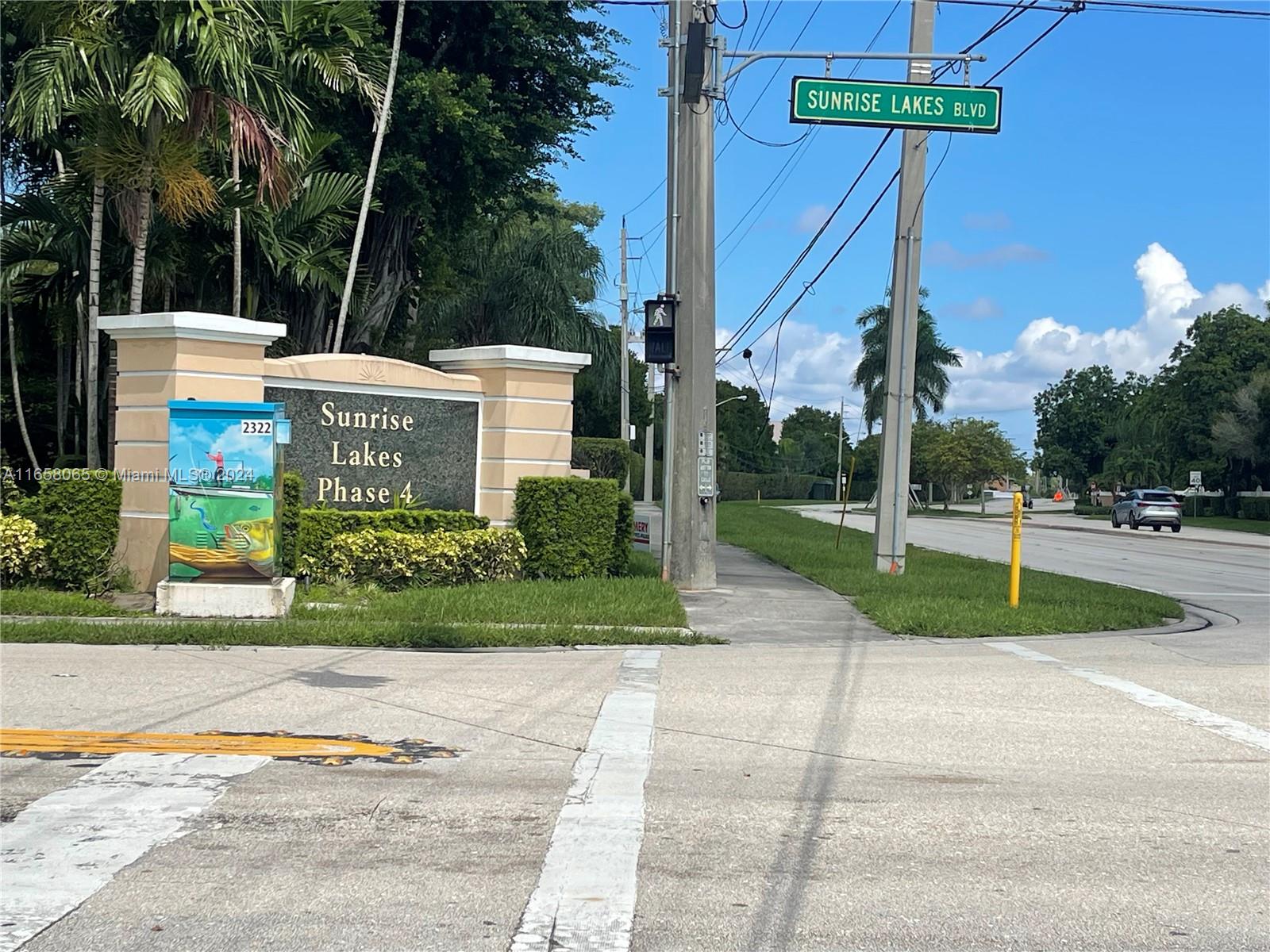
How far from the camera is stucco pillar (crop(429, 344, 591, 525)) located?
16484mm

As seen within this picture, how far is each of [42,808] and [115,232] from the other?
1325cm

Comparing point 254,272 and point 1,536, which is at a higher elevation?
point 254,272

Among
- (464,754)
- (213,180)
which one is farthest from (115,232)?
(464,754)

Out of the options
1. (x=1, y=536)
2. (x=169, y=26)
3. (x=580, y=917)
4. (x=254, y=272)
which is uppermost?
(x=169, y=26)

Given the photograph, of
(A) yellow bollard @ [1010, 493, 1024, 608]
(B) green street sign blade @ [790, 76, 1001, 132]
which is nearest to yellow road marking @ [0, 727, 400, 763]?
(B) green street sign blade @ [790, 76, 1001, 132]

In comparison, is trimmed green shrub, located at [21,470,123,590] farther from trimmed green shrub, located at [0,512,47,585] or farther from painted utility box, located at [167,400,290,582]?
painted utility box, located at [167,400,290,582]

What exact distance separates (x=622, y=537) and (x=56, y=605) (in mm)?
6989

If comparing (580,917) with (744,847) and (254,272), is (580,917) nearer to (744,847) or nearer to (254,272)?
(744,847)

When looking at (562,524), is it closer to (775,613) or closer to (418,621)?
(775,613)

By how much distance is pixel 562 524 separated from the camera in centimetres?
1591

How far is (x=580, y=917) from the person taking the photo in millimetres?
4602

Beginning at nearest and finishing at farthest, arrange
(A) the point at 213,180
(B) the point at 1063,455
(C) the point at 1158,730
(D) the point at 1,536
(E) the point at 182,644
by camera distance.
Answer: (C) the point at 1158,730 → (E) the point at 182,644 → (D) the point at 1,536 → (A) the point at 213,180 → (B) the point at 1063,455

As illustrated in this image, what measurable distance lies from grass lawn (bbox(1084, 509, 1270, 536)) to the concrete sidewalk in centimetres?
3695

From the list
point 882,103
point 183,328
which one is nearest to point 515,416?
point 183,328
